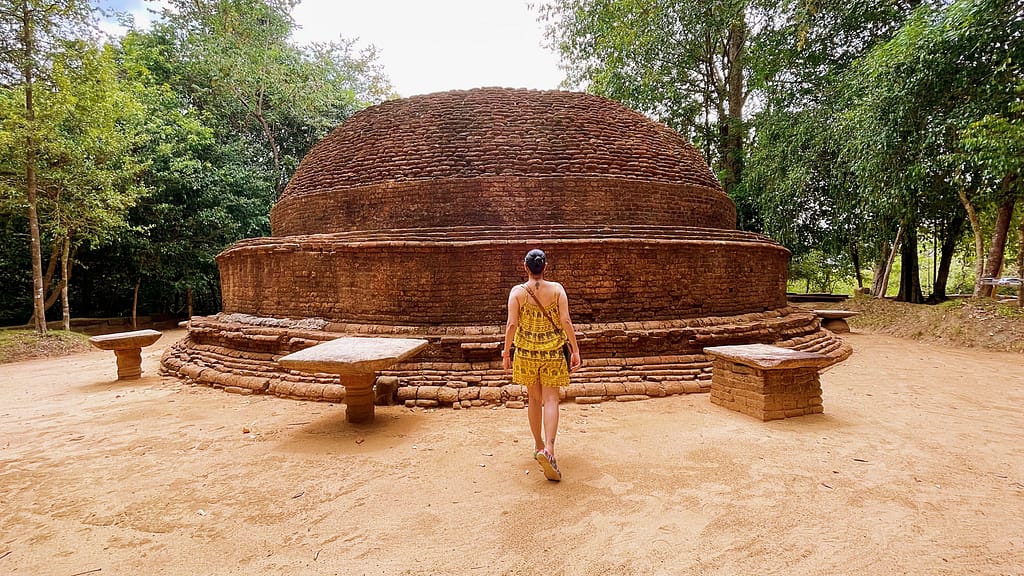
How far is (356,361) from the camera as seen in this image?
11.1 ft

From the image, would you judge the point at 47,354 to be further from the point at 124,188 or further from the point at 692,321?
the point at 692,321

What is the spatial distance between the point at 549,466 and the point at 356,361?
1.78 m

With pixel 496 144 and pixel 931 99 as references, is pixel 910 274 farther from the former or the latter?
pixel 496 144

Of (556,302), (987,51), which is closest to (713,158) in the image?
(987,51)

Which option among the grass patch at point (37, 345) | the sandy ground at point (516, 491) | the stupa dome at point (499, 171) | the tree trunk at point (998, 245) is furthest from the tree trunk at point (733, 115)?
the grass patch at point (37, 345)

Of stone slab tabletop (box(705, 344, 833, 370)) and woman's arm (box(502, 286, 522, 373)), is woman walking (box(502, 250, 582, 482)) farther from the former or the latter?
stone slab tabletop (box(705, 344, 833, 370))

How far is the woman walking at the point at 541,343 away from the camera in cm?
267

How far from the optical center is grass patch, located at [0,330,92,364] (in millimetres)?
8836

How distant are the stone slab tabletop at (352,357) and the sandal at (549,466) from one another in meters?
1.61

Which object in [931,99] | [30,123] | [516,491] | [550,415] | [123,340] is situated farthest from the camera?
[30,123]

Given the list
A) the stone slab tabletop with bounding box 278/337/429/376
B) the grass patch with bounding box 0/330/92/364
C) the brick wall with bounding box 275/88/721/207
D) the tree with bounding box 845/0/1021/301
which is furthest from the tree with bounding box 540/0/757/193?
the grass patch with bounding box 0/330/92/364

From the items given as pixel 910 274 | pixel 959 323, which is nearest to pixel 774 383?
pixel 959 323

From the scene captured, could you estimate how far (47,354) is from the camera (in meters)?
9.26

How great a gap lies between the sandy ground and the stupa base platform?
235 mm
